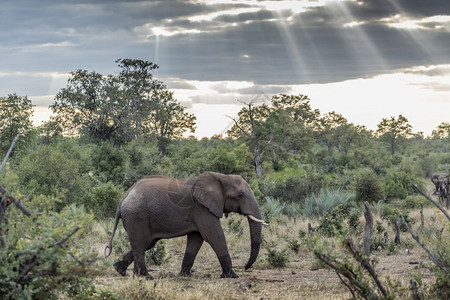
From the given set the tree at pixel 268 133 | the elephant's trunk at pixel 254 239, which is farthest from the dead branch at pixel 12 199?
the tree at pixel 268 133

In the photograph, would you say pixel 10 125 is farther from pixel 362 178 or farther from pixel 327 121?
pixel 327 121

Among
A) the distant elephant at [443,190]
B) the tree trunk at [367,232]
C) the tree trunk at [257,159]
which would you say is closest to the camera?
the tree trunk at [367,232]

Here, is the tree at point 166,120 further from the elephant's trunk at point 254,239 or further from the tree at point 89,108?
the elephant's trunk at point 254,239

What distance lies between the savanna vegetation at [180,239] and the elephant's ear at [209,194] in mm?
1223

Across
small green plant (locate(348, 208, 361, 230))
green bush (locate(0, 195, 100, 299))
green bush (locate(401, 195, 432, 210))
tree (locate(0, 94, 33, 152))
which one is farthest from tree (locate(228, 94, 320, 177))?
green bush (locate(0, 195, 100, 299))

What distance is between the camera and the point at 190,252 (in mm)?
10922

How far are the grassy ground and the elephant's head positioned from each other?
71cm

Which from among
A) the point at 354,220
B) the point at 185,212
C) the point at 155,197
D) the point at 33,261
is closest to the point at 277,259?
the point at 185,212

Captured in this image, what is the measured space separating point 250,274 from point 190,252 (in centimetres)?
115

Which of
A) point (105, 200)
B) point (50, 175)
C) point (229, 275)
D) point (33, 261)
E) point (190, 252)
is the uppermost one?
point (33, 261)

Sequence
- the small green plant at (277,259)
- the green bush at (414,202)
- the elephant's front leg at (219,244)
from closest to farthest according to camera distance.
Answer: the elephant's front leg at (219,244) < the small green plant at (277,259) < the green bush at (414,202)

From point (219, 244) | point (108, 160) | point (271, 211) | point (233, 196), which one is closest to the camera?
point (219, 244)

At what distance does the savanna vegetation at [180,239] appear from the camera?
5703 mm

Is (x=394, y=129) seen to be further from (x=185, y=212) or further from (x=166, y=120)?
(x=185, y=212)
